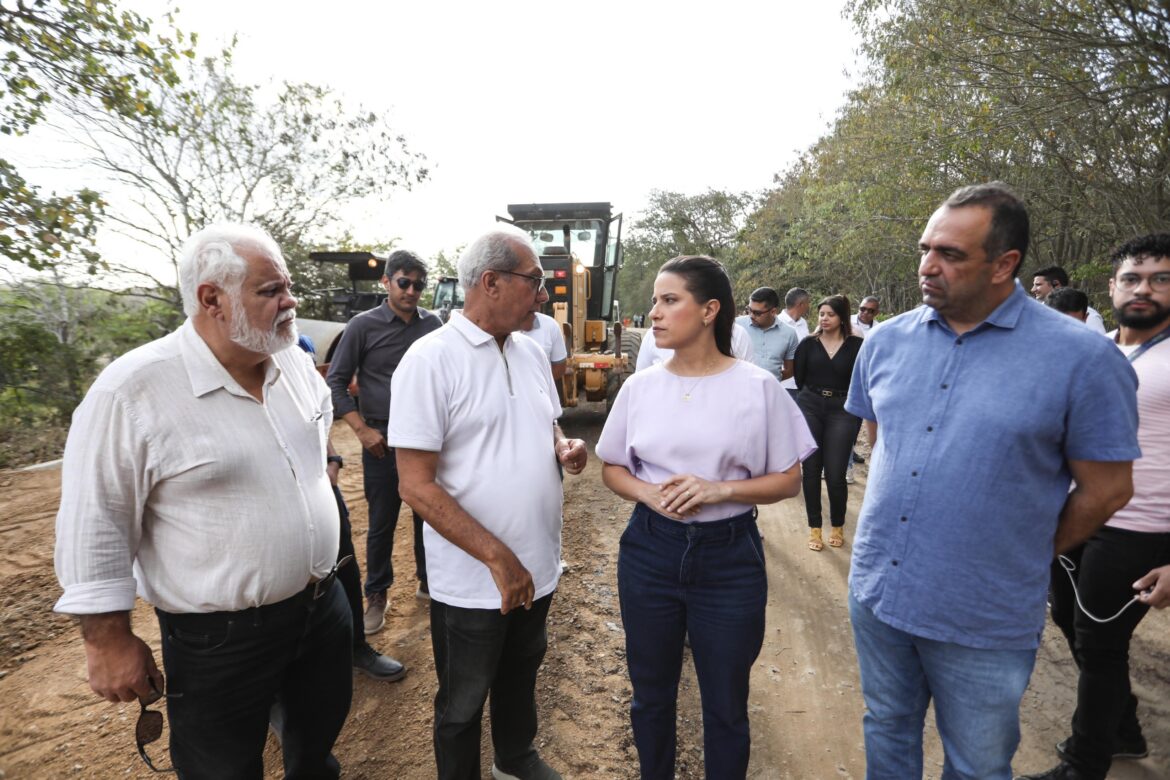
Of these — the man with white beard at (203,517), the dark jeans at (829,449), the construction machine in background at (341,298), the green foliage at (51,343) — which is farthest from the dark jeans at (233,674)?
the green foliage at (51,343)

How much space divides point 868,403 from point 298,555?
6.60ft

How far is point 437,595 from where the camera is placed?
1949 mm

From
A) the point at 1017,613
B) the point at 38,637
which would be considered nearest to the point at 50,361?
the point at 38,637

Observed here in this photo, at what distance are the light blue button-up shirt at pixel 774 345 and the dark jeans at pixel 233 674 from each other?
4.36m

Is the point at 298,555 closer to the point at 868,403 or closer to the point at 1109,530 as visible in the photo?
the point at 868,403

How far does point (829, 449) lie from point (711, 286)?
2935mm

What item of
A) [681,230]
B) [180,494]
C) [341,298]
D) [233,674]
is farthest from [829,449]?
[681,230]

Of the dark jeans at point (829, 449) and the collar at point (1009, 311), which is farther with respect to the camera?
the dark jeans at point (829, 449)

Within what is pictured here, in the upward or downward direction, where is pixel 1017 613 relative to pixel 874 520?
downward

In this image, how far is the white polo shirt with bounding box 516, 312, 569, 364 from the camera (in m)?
4.65

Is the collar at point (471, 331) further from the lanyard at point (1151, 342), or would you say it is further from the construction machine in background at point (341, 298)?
the construction machine in background at point (341, 298)

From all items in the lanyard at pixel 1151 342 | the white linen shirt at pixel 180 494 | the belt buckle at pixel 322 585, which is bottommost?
the belt buckle at pixel 322 585

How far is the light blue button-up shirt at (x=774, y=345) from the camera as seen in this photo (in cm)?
525

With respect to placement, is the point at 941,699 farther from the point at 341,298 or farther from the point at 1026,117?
the point at 341,298
